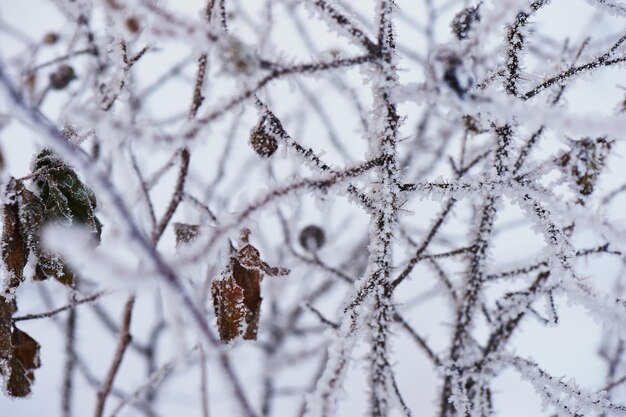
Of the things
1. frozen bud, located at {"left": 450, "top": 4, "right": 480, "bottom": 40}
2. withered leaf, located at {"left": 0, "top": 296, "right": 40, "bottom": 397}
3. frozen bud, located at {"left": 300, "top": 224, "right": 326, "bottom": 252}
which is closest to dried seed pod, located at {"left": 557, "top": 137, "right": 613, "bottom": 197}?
frozen bud, located at {"left": 450, "top": 4, "right": 480, "bottom": 40}

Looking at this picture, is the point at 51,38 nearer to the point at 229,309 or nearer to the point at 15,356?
the point at 15,356

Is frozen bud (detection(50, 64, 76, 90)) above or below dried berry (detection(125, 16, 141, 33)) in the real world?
above

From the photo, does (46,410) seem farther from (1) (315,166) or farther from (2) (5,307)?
(1) (315,166)

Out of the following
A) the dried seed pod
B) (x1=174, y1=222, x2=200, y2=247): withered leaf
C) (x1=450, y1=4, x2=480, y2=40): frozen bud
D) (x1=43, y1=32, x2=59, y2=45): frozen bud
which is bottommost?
(x1=174, y1=222, x2=200, y2=247): withered leaf

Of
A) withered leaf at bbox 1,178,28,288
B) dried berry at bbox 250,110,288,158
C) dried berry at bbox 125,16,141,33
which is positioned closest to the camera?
dried berry at bbox 250,110,288,158

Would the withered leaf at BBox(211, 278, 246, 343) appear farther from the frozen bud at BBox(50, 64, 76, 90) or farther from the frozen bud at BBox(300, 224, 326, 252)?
the frozen bud at BBox(50, 64, 76, 90)

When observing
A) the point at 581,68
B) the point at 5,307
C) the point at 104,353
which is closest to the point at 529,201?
the point at 581,68

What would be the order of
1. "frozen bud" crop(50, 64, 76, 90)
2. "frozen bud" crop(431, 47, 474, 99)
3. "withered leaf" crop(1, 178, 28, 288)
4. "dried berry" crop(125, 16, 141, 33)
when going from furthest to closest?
1. "frozen bud" crop(50, 64, 76, 90)
2. "dried berry" crop(125, 16, 141, 33)
3. "withered leaf" crop(1, 178, 28, 288)
4. "frozen bud" crop(431, 47, 474, 99)
